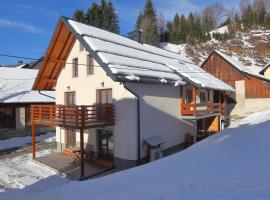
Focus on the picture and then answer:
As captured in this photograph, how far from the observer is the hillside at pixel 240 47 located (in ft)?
210

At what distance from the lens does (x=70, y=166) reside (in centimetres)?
1455

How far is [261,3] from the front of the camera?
91.7m

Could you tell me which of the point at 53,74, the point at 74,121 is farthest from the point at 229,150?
the point at 53,74

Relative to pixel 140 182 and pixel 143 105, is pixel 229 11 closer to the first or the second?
pixel 143 105

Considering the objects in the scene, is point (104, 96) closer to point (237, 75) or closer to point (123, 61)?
point (123, 61)

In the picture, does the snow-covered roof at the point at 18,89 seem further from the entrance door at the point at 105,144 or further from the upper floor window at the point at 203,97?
the upper floor window at the point at 203,97

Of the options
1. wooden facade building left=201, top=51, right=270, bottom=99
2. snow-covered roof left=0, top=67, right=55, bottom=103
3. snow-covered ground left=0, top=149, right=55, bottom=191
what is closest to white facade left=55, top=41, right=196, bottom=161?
snow-covered ground left=0, top=149, right=55, bottom=191

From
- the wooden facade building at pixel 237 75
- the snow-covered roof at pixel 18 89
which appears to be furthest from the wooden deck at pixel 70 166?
the wooden facade building at pixel 237 75

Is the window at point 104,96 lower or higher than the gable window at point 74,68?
lower

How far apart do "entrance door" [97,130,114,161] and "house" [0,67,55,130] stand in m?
14.0

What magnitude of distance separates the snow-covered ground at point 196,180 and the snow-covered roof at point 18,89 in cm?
1688

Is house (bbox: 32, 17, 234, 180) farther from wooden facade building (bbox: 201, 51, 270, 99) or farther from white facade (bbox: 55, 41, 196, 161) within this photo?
wooden facade building (bbox: 201, 51, 270, 99)

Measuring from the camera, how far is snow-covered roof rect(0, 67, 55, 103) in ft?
85.5

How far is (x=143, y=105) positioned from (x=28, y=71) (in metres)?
24.8
